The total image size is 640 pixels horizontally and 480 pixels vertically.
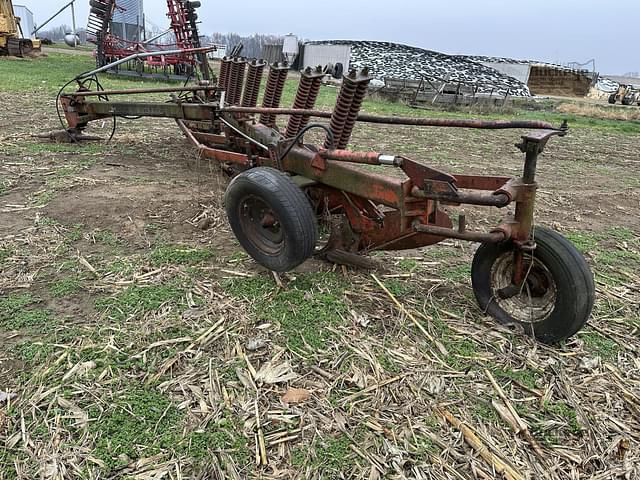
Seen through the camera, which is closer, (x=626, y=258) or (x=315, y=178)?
(x=315, y=178)

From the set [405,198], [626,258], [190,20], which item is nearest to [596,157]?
[626,258]

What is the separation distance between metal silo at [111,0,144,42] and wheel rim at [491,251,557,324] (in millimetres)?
27853

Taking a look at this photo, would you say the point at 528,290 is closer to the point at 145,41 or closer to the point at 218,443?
the point at 218,443

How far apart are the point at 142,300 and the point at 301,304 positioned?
1.00 m

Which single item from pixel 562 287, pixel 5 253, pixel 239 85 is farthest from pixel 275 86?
pixel 562 287

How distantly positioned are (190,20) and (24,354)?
1723cm

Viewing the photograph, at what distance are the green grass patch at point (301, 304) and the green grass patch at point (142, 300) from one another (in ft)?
1.09

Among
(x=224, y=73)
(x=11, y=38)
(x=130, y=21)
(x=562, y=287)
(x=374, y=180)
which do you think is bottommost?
(x=562, y=287)

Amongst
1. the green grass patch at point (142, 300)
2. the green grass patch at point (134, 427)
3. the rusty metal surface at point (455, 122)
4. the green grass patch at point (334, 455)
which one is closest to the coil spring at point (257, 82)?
the rusty metal surface at point (455, 122)

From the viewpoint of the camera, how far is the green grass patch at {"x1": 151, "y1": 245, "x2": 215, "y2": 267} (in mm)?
3693

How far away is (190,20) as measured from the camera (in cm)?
1745

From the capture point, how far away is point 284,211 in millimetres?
3102

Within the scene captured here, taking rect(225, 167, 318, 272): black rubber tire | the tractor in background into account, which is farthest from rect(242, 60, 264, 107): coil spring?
the tractor in background

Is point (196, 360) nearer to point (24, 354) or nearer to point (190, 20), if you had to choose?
point (24, 354)
